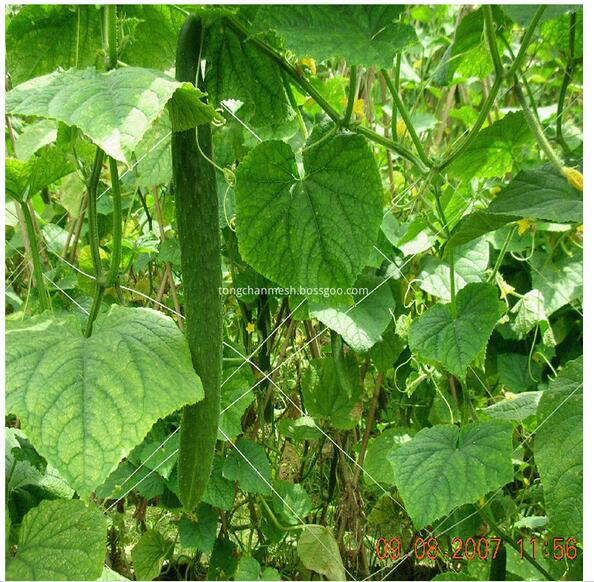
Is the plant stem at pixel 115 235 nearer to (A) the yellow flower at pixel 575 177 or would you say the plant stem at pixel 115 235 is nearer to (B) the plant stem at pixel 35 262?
(B) the plant stem at pixel 35 262

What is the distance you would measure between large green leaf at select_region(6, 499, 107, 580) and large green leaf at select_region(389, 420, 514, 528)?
362 millimetres

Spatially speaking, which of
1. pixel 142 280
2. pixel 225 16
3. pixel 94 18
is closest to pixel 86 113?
pixel 225 16

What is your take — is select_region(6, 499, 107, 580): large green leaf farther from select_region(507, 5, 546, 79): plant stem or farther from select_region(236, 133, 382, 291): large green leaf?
select_region(507, 5, 546, 79): plant stem

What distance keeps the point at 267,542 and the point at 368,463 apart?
0.32 metres

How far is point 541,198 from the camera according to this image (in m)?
0.81

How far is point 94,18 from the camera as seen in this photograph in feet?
2.96

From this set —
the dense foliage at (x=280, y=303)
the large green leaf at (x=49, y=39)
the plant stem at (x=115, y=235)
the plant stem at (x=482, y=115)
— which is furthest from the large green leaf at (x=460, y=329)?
the large green leaf at (x=49, y=39)

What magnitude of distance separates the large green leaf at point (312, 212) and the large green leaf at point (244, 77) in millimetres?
85

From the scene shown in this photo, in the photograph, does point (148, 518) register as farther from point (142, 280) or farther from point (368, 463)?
point (368, 463)

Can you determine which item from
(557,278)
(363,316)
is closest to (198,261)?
(363,316)

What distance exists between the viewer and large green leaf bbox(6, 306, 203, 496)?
648 mm

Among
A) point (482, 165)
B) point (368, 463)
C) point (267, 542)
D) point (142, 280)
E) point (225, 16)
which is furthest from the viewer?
point (142, 280)

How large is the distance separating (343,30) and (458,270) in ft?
1.92

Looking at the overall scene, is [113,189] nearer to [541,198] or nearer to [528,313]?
[541,198]
